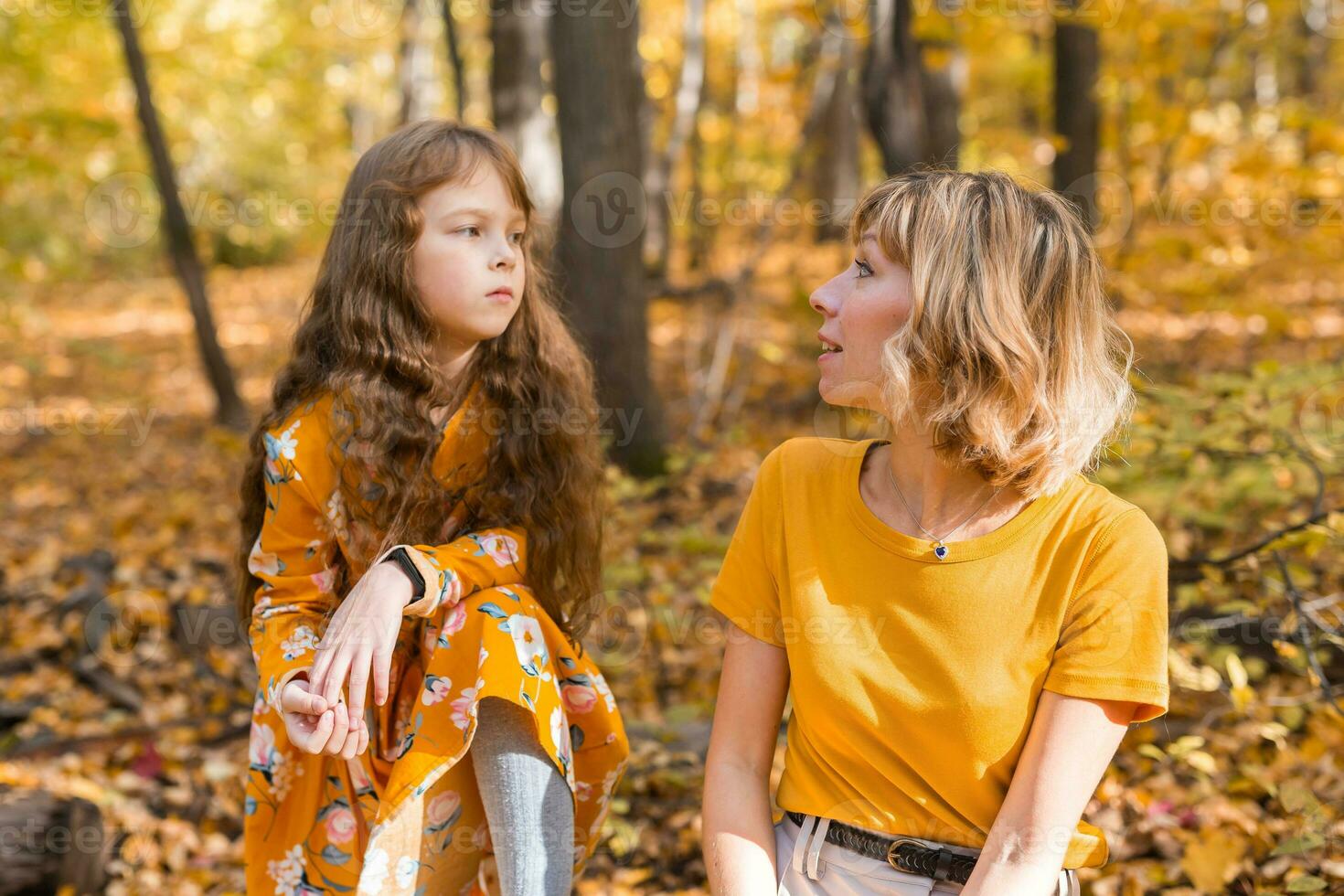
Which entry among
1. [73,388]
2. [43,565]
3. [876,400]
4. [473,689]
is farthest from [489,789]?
[73,388]

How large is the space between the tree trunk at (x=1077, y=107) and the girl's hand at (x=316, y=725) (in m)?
5.63

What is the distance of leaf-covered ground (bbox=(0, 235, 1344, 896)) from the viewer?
7.81ft

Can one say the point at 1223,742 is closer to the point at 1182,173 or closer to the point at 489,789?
the point at 489,789

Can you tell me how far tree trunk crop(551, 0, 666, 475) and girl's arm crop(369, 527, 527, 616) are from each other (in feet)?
9.42

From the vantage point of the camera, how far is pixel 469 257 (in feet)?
6.19

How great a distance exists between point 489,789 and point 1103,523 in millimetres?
1033

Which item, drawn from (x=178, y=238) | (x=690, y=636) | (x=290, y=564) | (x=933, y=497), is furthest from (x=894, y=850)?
(x=178, y=238)

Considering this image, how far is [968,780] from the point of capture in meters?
1.46

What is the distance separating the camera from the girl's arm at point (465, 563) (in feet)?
5.36

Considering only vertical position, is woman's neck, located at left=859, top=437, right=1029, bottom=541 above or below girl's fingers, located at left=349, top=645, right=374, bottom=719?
above

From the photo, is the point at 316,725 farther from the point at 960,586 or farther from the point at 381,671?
the point at 960,586

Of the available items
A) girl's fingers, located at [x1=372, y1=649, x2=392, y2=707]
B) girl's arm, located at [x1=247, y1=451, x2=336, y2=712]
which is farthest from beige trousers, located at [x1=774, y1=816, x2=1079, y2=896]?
girl's arm, located at [x1=247, y1=451, x2=336, y2=712]

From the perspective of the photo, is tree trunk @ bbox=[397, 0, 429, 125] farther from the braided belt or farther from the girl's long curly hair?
the braided belt

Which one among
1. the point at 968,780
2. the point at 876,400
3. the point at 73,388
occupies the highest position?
the point at 876,400
